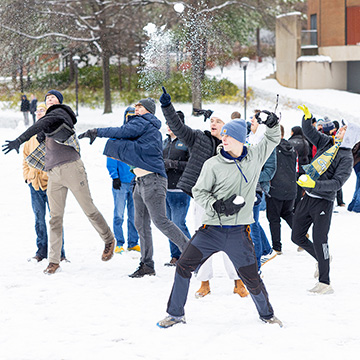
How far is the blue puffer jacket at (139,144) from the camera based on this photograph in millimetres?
6188

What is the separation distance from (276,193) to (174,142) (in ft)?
5.53

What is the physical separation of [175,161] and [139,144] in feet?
2.69

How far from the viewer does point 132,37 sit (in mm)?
33281

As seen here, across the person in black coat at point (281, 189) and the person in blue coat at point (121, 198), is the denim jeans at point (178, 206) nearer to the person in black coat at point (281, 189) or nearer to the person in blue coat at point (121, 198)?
the person in blue coat at point (121, 198)

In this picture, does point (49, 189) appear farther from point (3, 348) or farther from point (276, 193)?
point (276, 193)

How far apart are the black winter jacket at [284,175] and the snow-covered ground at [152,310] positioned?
2.70 ft

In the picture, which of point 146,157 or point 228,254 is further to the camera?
point 146,157

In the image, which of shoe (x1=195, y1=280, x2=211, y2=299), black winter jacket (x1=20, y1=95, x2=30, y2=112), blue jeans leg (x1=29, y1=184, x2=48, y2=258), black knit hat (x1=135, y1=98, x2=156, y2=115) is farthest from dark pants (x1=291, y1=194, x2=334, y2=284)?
black winter jacket (x1=20, y1=95, x2=30, y2=112)

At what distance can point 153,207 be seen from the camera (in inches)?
246

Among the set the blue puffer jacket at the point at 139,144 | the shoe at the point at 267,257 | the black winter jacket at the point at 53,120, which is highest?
the black winter jacket at the point at 53,120

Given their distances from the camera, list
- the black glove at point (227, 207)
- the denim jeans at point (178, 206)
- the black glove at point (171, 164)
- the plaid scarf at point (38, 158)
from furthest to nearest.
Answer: the denim jeans at point (178, 206), the black glove at point (171, 164), the plaid scarf at point (38, 158), the black glove at point (227, 207)

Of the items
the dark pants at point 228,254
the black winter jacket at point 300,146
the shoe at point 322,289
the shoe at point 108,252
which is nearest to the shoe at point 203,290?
the dark pants at point 228,254

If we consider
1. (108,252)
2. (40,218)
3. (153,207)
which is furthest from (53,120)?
(108,252)

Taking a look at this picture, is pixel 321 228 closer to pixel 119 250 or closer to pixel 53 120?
pixel 119 250
